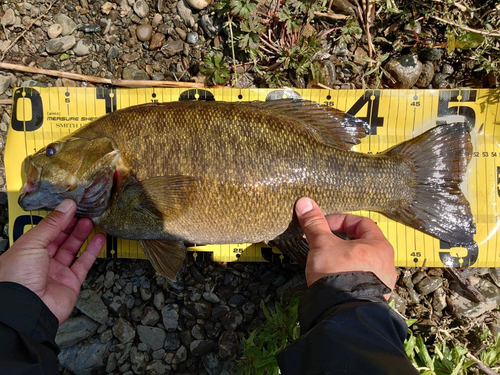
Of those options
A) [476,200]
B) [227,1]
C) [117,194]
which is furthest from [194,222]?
[476,200]

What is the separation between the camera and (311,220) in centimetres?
253

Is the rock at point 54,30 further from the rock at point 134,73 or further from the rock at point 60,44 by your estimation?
the rock at point 134,73

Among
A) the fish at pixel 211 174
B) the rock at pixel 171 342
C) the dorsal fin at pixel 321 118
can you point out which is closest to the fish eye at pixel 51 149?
the fish at pixel 211 174

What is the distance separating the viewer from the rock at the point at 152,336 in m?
3.35

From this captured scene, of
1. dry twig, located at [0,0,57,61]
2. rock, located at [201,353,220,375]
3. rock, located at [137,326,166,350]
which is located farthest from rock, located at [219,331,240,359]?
dry twig, located at [0,0,57,61]

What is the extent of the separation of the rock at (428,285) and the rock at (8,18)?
4832mm

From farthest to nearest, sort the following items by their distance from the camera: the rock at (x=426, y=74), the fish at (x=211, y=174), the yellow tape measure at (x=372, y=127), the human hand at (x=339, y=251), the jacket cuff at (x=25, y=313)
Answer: the rock at (x=426, y=74), the yellow tape measure at (x=372, y=127), the fish at (x=211, y=174), the human hand at (x=339, y=251), the jacket cuff at (x=25, y=313)

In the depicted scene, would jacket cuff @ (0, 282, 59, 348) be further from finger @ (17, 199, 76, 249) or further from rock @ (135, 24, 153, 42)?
rock @ (135, 24, 153, 42)

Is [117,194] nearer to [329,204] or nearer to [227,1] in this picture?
[329,204]

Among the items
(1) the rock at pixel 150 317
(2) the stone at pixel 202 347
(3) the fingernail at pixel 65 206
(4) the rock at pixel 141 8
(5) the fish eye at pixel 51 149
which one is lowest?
(2) the stone at pixel 202 347

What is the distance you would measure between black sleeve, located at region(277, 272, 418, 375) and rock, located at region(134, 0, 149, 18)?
10.3ft

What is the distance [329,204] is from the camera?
9.04ft

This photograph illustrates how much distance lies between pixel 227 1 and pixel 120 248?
2.58m

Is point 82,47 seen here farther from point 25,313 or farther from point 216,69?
point 25,313
